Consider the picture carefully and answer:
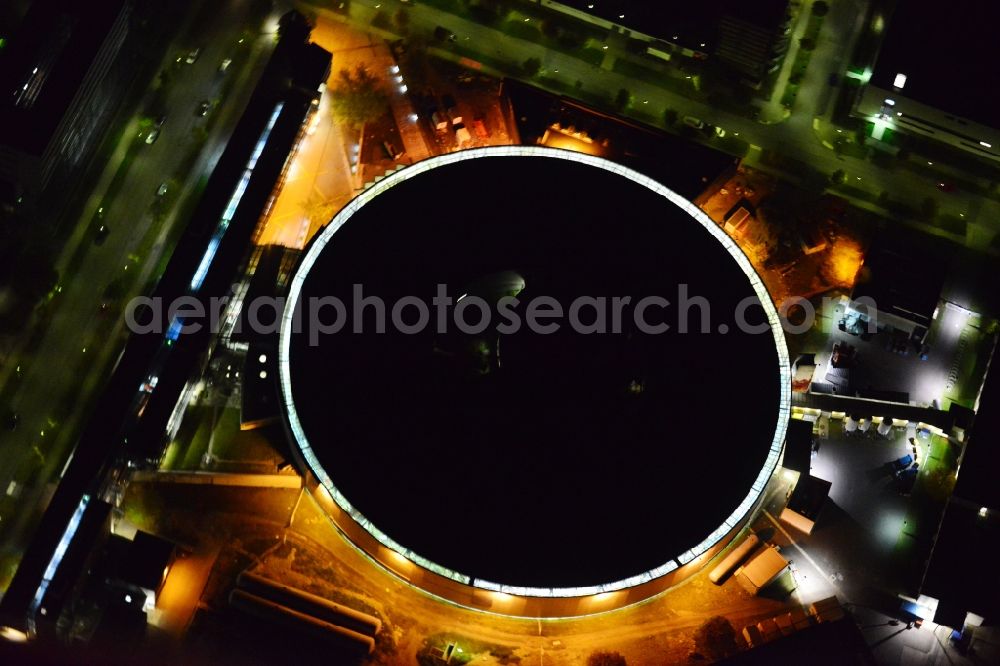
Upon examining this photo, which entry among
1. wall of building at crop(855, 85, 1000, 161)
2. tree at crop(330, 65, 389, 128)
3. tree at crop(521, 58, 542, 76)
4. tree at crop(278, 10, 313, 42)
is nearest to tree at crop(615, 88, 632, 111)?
tree at crop(521, 58, 542, 76)

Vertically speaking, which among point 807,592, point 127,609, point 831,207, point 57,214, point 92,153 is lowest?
point 127,609

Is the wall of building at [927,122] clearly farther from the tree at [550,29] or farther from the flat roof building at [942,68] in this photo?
the tree at [550,29]

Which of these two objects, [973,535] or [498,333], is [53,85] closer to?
[498,333]

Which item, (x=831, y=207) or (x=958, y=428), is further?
(x=831, y=207)

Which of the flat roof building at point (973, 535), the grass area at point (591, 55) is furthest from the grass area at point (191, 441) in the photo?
the flat roof building at point (973, 535)

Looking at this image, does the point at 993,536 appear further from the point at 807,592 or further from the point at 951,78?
the point at 951,78

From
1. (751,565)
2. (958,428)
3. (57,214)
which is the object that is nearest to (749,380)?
(751,565)
